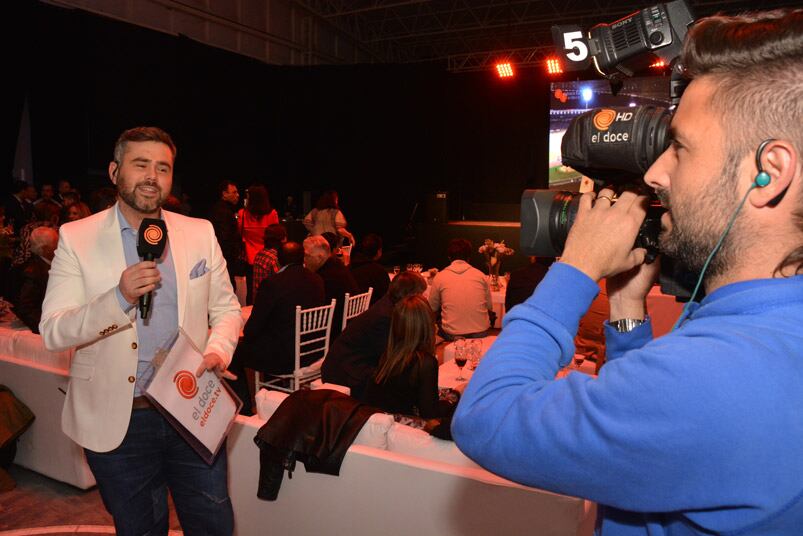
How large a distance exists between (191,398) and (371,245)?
137 inches

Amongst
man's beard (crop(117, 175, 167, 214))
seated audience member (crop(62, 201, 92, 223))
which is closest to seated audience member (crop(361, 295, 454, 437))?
man's beard (crop(117, 175, 167, 214))

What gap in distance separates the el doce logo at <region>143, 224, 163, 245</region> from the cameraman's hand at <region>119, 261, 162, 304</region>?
3.3 inches

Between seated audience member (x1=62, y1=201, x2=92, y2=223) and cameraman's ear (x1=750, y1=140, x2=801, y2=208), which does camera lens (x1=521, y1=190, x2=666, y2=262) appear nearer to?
cameraman's ear (x1=750, y1=140, x2=801, y2=208)

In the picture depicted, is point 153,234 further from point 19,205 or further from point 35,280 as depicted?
point 19,205

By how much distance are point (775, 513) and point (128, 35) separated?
9.43 meters

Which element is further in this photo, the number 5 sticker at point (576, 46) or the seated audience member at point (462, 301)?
the seated audience member at point (462, 301)

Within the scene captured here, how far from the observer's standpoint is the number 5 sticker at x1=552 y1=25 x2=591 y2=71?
3.62 feet

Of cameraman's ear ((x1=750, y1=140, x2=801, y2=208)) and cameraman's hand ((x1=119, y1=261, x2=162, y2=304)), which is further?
cameraman's hand ((x1=119, y1=261, x2=162, y2=304))

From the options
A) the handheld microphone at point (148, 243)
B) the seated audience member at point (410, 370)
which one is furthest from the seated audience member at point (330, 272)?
the handheld microphone at point (148, 243)

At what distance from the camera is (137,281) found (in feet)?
4.98

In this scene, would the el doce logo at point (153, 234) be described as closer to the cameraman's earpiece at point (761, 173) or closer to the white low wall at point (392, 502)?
the white low wall at point (392, 502)

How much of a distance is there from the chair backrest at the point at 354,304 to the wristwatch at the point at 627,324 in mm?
3568

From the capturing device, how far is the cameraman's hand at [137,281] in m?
1.52

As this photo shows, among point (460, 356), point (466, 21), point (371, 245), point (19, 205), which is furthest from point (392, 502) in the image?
point (466, 21)
